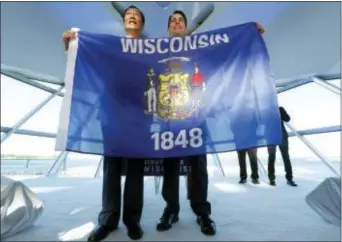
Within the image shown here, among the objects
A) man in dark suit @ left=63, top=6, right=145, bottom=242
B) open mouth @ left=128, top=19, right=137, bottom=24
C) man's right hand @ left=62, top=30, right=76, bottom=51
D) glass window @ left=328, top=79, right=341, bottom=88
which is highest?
glass window @ left=328, top=79, right=341, bottom=88

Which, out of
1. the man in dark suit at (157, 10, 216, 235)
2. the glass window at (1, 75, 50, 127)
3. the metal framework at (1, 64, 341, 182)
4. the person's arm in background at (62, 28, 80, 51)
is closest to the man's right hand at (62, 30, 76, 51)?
the person's arm in background at (62, 28, 80, 51)

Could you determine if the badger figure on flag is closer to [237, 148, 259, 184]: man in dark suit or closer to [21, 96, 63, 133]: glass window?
[237, 148, 259, 184]: man in dark suit

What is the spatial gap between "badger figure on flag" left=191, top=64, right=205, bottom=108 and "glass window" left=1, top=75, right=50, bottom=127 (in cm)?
300

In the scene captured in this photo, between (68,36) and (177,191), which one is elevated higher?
(68,36)

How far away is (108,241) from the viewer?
1280 millimetres

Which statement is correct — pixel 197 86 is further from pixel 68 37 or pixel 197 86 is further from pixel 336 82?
pixel 336 82

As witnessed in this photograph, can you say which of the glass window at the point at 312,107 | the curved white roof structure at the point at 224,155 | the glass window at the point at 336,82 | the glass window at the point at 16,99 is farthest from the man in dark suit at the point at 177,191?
the glass window at the point at 336,82

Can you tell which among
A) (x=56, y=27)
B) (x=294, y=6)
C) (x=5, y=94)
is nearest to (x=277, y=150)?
(x=294, y=6)

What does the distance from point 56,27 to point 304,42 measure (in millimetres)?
3235

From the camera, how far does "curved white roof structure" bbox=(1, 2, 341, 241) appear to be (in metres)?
1.52

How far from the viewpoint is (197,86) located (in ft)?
5.35

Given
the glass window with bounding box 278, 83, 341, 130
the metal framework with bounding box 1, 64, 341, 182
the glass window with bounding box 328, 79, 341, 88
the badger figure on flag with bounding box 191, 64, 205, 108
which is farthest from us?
the glass window with bounding box 328, 79, 341, 88

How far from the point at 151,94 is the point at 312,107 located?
3761mm

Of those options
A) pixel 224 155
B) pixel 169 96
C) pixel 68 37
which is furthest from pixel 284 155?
pixel 68 37
